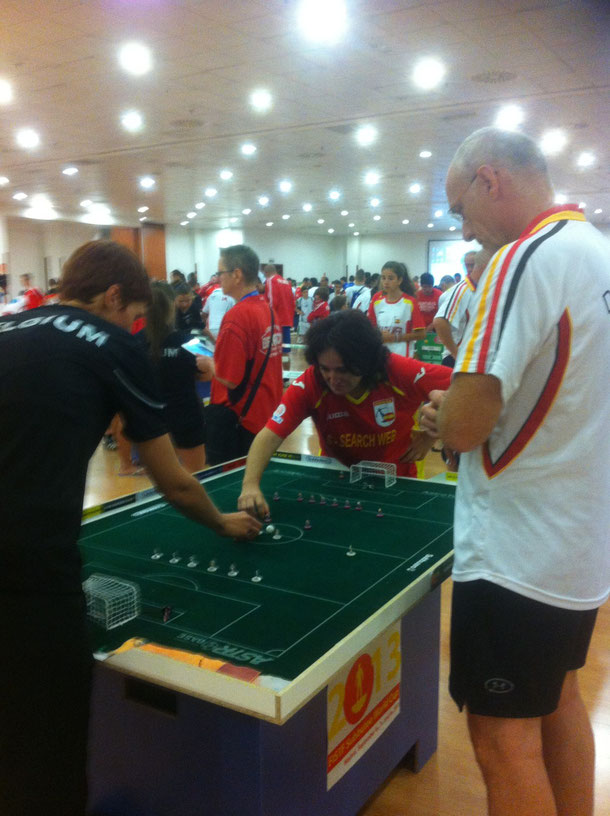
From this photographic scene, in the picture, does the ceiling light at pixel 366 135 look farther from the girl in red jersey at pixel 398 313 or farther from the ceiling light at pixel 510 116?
the girl in red jersey at pixel 398 313

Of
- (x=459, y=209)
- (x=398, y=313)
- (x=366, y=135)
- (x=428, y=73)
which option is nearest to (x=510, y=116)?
(x=366, y=135)

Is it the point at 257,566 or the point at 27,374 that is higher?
the point at 27,374

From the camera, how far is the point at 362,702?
1.77m

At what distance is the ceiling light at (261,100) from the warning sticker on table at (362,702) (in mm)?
6633

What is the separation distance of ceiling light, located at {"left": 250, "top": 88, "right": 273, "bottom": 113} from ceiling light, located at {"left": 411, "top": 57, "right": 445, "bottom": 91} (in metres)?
1.58

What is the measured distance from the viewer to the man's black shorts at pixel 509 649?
1.23m

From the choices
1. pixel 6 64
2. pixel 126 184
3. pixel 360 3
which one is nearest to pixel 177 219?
pixel 126 184

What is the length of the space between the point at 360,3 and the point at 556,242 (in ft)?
14.8

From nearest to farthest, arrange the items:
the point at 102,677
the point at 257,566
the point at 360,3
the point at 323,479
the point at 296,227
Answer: the point at 102,677, the point at 257,566, the point at 323,479, the point at 360,3, the point at 296,227

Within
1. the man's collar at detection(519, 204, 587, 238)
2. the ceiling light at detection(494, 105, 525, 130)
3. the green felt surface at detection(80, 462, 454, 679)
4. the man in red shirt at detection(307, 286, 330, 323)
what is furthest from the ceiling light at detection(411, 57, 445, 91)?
the man's collar at detection(519, 204, 587, 238)

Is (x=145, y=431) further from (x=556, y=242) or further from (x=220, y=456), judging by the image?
(x=220, y=456)

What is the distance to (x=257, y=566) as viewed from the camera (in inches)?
68.4

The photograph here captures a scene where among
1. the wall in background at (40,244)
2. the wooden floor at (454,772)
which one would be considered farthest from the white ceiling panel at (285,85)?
the wall in background at (40,244)

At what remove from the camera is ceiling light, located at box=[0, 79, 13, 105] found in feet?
22.9
